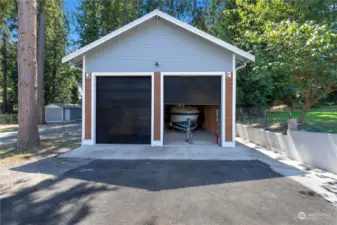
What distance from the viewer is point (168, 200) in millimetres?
3721

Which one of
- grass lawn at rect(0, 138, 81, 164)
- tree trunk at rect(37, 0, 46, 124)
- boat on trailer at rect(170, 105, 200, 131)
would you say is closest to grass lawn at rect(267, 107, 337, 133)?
boat on trailer at rect(170, 105, 200, 131)

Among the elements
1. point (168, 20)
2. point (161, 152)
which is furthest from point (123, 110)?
point (168, 20)

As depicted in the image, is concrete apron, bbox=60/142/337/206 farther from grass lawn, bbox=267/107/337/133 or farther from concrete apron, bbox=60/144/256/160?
grass lawn, bbox=267/107/337/133

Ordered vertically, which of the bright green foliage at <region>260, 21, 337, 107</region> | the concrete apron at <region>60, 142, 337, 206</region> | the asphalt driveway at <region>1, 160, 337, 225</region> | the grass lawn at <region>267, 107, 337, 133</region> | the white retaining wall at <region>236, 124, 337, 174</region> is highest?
the bright green foliage at <region>260, 21, 337, 107</region>

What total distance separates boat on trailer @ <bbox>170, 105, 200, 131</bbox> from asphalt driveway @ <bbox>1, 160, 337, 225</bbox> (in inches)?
272

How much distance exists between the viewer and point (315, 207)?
3.52 meters

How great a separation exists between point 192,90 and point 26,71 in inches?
248

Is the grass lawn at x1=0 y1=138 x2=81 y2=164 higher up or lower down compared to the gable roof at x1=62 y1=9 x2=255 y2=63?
lower down

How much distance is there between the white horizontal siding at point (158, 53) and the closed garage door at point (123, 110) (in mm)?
592

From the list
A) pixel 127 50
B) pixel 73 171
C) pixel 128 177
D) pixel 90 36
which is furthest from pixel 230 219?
pixel 90 36

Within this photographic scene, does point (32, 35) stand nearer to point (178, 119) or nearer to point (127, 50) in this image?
point (127, 50)

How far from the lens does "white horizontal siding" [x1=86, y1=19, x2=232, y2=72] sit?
8555 mm

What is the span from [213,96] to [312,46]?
3.70 metres

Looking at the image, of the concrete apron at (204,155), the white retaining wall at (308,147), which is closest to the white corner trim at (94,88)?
the concrete apron at (204,155)
